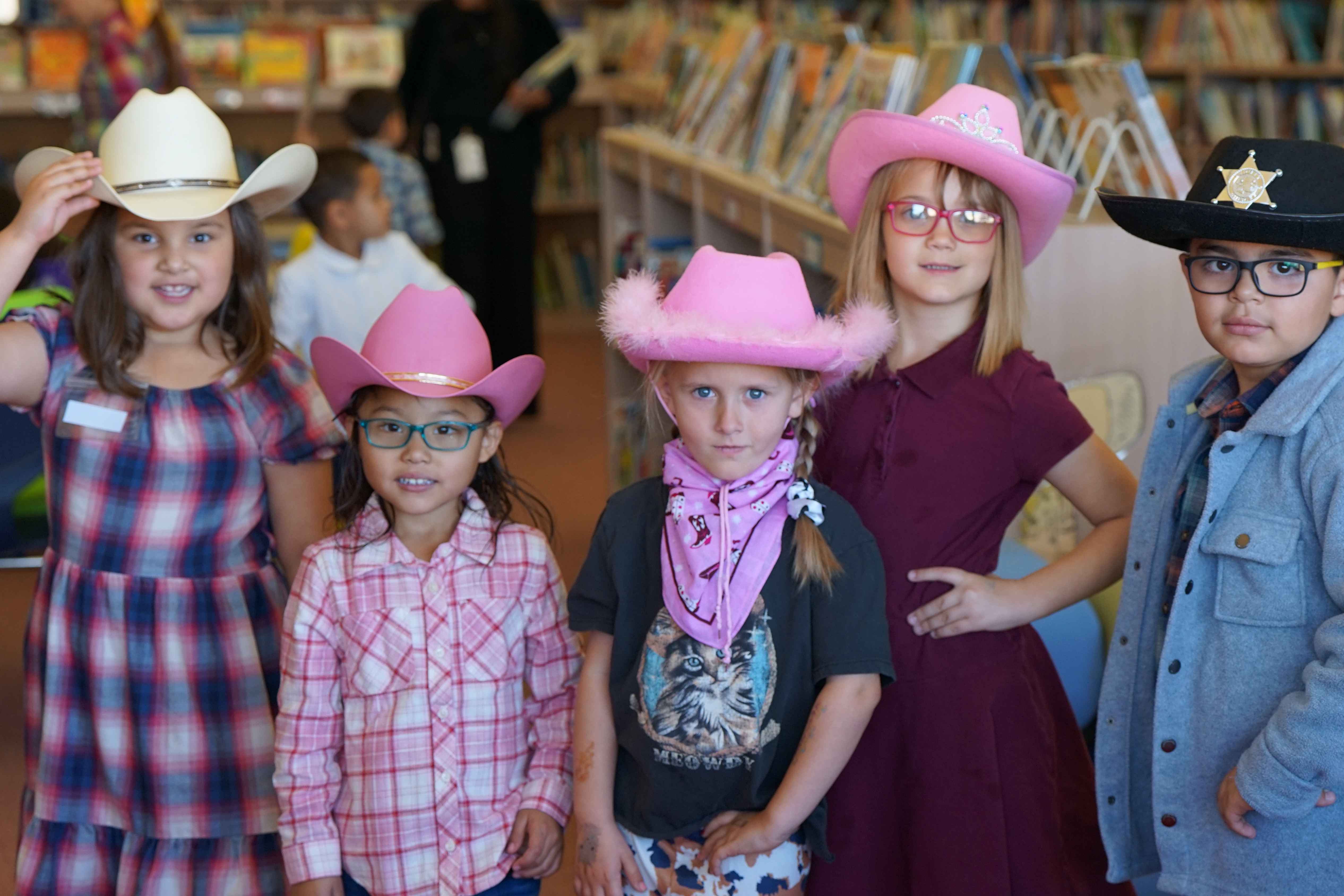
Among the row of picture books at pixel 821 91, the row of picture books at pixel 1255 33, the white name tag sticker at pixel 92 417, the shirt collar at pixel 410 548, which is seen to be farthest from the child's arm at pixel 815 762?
the row of picture books at pixel 1255 33

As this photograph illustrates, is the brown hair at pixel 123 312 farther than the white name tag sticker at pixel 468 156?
No

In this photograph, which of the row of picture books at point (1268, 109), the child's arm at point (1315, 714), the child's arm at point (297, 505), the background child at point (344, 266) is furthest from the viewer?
the row of picture books at point (1268, 109)

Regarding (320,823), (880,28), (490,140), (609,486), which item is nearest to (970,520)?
(320,823)

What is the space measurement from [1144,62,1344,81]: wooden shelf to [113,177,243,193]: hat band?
15.6 feet

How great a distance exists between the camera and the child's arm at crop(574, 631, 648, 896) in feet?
5.46

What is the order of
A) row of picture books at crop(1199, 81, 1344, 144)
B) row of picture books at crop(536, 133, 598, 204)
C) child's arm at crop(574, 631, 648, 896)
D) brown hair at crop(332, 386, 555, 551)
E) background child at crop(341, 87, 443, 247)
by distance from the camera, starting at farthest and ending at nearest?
row of picture books at crop(536, 133, 598, 204)
row of picture books at crop(1199, 81, 1344, 144)
background child at crop(341, 87, 443, 247)
brown hair at crop(332, 386, 555, 551)
child's arm at crop(574, 631, 648, 896)

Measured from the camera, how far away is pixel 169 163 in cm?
185

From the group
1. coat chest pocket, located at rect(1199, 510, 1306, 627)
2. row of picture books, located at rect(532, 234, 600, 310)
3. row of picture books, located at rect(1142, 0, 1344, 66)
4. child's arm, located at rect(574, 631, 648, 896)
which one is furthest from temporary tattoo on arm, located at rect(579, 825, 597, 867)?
row of picture books, located at rect(532, 234, 600, 310)

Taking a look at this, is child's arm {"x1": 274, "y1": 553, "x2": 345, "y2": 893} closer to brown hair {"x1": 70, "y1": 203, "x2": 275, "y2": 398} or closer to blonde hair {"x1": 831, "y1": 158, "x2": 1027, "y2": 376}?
brown hair {"x1": 70, "y1": 203, "x2": 275, "y2": 398}

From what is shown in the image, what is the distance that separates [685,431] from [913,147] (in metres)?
0.53

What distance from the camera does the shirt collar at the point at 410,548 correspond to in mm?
1725

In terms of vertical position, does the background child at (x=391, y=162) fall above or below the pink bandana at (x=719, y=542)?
above

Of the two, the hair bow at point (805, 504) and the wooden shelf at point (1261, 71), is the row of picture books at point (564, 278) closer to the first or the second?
the wooden shelf at point (1261, 71)

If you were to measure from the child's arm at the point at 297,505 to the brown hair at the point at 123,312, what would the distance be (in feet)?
0.47
